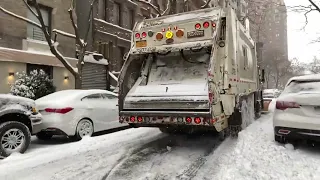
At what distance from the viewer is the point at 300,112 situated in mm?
5539

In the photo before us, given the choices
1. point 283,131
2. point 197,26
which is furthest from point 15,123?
point 283,131

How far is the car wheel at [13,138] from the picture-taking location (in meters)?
5.87

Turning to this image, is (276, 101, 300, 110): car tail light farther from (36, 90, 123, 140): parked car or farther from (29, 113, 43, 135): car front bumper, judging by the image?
(29, 113, 43, 135): car front bumper

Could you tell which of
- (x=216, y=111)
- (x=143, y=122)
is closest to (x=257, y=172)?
(x=216, y=111)

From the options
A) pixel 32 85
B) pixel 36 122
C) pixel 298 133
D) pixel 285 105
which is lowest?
pixel 298 133

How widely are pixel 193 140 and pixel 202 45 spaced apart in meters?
2.58

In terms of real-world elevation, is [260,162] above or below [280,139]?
below

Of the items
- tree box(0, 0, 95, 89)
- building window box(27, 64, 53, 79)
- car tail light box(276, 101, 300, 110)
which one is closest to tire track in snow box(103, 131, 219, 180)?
car tail light box(276, 101, 300, 110)

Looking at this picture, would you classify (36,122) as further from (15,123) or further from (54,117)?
(15,123)

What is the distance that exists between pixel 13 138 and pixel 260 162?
16.6 feet

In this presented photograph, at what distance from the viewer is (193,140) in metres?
7.18

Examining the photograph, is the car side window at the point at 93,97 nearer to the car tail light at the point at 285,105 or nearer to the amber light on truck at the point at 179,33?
the amber light on truck at the point at 179,33

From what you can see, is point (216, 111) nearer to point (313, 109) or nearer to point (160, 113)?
point (160, 113)

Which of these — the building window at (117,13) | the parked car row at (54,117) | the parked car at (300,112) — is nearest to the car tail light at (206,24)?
the parked car at (300,112)
